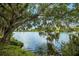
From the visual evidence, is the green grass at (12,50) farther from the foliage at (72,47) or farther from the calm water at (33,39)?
the foliage at (72,47)

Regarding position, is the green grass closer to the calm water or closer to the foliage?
the calm water

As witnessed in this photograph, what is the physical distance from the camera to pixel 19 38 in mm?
1366

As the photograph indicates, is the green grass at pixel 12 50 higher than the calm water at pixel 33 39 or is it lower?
lower

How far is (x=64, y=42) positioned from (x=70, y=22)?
169mm

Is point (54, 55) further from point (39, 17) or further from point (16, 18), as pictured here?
point (16, 18)

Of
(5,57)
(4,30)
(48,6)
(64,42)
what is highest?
(48,6)

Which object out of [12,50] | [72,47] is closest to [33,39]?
[12,50]

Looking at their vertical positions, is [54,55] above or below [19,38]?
below

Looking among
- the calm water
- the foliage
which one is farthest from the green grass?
the foliage

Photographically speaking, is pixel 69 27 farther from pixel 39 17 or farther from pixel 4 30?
pixel 4 30

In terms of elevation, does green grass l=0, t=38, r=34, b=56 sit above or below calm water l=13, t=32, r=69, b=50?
below

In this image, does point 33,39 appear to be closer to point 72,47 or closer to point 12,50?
point 12,50

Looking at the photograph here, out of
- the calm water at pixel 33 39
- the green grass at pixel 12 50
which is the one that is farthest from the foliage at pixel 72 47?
the green grass at pixel 12 50

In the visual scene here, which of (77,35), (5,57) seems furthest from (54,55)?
(5,57)
